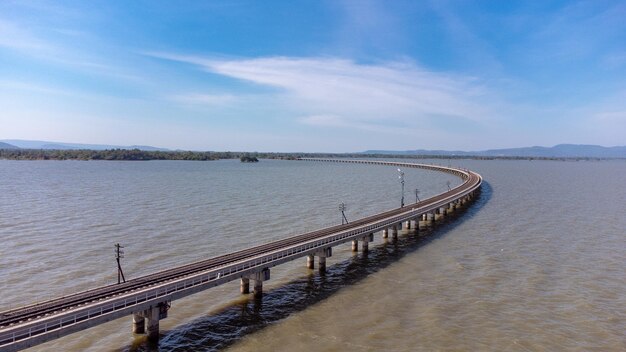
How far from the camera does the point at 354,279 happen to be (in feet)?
114

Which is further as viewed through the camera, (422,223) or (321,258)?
(422,223)

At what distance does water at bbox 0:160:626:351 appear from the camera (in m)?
24.2

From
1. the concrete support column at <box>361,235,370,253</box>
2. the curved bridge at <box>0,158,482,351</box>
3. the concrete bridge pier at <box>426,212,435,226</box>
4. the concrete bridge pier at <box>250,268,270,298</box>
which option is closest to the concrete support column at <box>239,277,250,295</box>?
the curved bridge at <box>0,158,482,351</box>

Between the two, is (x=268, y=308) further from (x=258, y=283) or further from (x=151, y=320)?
(x=151, y=320)

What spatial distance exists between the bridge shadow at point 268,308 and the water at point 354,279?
13 cm

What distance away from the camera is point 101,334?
24031 mm

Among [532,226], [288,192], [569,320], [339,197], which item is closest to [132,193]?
[288,192]

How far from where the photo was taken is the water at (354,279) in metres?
24.2

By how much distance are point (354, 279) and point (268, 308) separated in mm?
9467

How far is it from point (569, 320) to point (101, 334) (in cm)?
3021

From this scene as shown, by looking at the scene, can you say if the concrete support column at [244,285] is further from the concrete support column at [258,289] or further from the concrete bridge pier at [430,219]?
the concrete bridge pier at [430,219]

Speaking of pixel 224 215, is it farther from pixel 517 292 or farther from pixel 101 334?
pixel 517 292

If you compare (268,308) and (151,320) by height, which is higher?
(151,320)

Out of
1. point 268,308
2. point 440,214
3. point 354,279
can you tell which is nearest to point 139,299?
point 268,308
